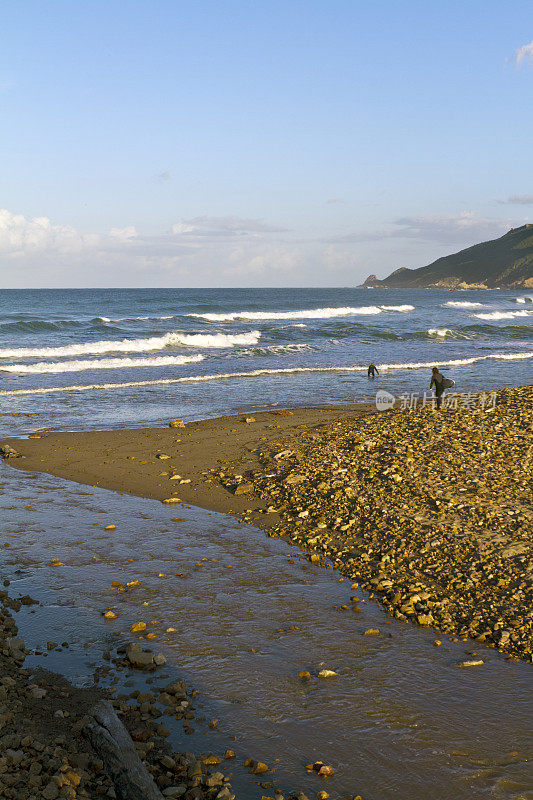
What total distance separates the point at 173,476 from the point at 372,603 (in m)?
6.29

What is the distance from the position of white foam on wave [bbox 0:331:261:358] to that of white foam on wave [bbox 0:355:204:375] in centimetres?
343

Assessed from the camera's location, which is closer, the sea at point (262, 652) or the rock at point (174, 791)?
the rock at point (174, 791)

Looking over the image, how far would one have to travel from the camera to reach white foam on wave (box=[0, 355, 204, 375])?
3054cm

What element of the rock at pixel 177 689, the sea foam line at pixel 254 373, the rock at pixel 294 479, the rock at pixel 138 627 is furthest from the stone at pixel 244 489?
the sea foam line at pixel 254 373

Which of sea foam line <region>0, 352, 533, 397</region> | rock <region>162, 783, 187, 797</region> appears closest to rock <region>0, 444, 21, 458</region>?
sea foam line <region>0, 352, 533, 397</region>

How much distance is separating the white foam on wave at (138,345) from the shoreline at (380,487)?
2177 cm

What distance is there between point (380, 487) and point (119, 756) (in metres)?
7.31

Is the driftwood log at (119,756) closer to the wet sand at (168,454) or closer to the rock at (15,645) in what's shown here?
the rock at (15,645)

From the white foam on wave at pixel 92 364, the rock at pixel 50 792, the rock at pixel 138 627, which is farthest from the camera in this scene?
the white foam on wave at pixel 92 364

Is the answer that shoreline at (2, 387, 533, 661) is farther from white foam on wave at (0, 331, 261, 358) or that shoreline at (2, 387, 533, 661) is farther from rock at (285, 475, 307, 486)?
white foam on wave at (0, 331, 261, 358)

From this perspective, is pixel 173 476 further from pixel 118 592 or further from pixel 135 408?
pixel 135 408

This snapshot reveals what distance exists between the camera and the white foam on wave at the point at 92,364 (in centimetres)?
3054

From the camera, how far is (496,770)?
16.4 ft

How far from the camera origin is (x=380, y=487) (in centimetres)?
1104
